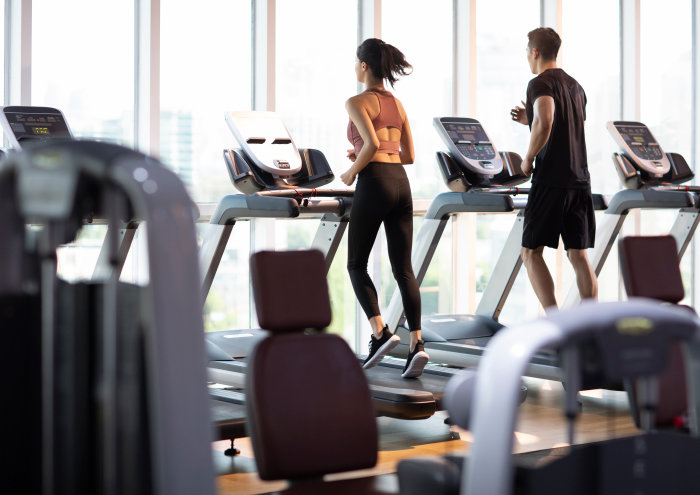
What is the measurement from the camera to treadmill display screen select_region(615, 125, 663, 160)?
19.3ft

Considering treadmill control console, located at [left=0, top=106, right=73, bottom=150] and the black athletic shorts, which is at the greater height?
treadmill control console, located at [left=0, top=106, right=73, bottom=150]

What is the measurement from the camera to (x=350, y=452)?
2484mm

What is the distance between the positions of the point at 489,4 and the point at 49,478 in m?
6.22

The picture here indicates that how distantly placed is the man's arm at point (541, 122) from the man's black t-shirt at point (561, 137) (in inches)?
1.7

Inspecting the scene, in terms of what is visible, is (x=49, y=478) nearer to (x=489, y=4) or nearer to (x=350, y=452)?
A: (x=350, y=452)

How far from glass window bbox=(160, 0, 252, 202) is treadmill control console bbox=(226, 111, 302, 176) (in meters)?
0.97

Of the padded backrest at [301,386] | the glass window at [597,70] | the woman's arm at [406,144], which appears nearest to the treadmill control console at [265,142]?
the woman's arm at [406,144]

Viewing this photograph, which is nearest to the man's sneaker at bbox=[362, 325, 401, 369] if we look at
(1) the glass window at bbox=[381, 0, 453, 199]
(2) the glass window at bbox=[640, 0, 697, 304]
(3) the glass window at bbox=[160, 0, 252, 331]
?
(3) the glass window at bbox=[160, 0, 252, 331]

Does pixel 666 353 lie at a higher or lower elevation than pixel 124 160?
lower

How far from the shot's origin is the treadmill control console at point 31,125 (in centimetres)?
411

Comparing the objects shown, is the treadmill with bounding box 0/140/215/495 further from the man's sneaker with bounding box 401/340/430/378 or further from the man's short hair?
the man's short hair

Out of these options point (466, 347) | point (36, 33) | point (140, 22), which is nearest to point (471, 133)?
point (466, 347)

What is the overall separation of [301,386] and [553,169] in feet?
8.87

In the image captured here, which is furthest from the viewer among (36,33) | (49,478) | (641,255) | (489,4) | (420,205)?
(489,4)
